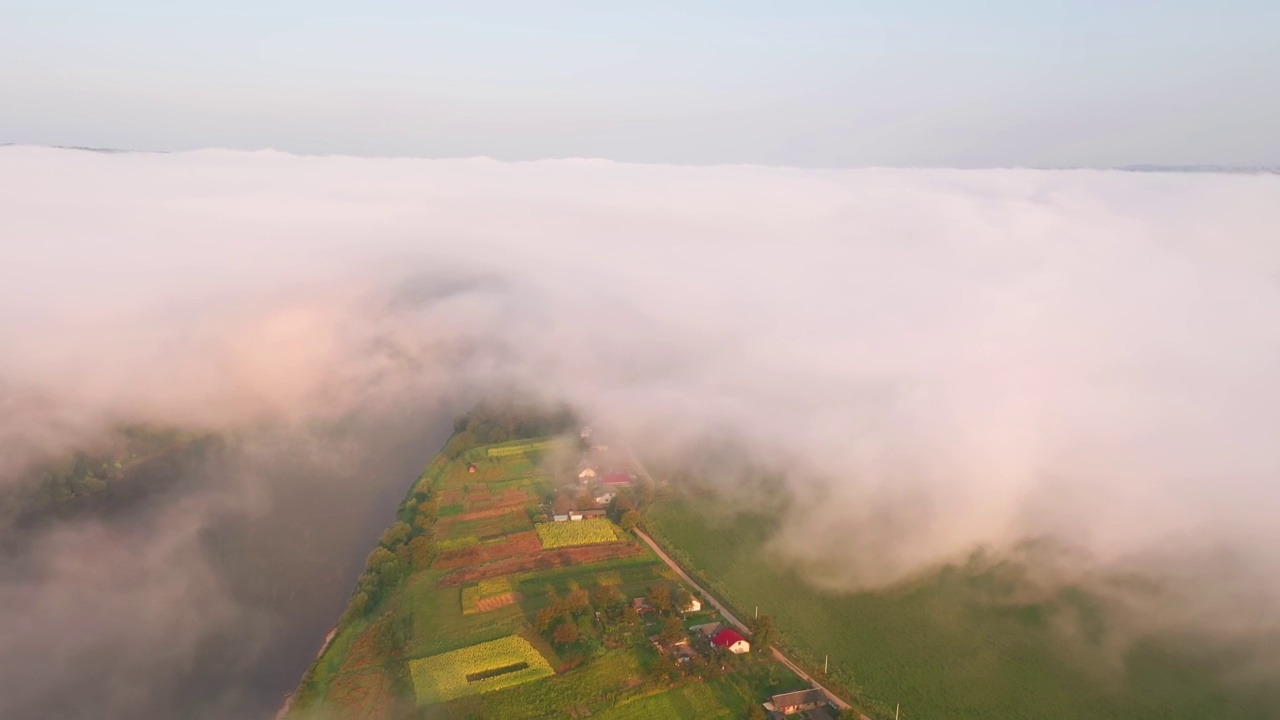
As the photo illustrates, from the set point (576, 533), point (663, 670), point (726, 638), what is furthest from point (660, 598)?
point (576, 533)

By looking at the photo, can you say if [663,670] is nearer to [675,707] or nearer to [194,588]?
[675,707]

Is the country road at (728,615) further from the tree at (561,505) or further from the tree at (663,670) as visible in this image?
the tree at (561,505)

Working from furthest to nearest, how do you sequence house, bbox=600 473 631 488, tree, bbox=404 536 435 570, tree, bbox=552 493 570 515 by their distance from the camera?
house, bbox=600 473 631 488
tree, bbox=552 493 570 515
tree, bbox=404 536 435 570

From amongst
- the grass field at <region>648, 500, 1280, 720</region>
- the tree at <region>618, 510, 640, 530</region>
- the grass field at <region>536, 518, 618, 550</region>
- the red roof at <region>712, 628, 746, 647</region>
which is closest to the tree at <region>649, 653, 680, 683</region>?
the red roof at <region>712, 628, 746, 647</region>

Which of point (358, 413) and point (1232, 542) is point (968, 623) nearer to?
point (1232, 542)

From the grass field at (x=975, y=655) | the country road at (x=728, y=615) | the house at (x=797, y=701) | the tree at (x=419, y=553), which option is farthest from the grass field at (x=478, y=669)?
the grass field at (x=975, y=655)

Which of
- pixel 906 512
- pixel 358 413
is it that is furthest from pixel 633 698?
pixel 358 413

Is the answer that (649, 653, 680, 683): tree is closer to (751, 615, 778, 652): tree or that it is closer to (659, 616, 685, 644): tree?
(659, 616, 685, 644): tree
